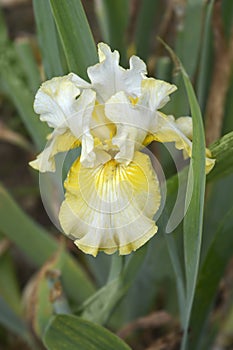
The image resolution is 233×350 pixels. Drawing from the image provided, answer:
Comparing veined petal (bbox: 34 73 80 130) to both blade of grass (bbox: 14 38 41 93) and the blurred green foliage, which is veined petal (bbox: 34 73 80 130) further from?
blade of grass (bbox: 14 38 41 93)

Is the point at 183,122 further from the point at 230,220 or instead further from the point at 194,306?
the point at 194,306

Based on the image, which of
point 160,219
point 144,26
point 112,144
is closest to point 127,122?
point 112,144

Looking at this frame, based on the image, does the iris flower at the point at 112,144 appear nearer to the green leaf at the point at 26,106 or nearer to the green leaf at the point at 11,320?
the green leaf at the point at 26,106

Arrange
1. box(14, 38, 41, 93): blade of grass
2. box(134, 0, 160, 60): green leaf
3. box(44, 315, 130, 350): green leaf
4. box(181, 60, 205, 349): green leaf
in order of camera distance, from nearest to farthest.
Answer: box(181, 60, 205, 349): green leaf → box(44, 315, 130, 350): green leaf → box(14, 38, 41, 93): blade of grass → box(134, 0, 160, 60): green leaf

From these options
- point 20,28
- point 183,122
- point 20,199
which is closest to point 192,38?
point 183,122

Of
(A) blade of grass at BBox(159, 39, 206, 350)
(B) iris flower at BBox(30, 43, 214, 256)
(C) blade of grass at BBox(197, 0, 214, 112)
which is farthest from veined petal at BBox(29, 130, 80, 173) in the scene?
(C) blade of grass at BBox(197, 0, 214, 112)

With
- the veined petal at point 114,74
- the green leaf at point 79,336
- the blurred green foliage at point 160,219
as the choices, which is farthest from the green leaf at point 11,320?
the veined petal at point 114,74

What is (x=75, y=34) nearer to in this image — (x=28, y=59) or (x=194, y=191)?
(x=194, y=191)
